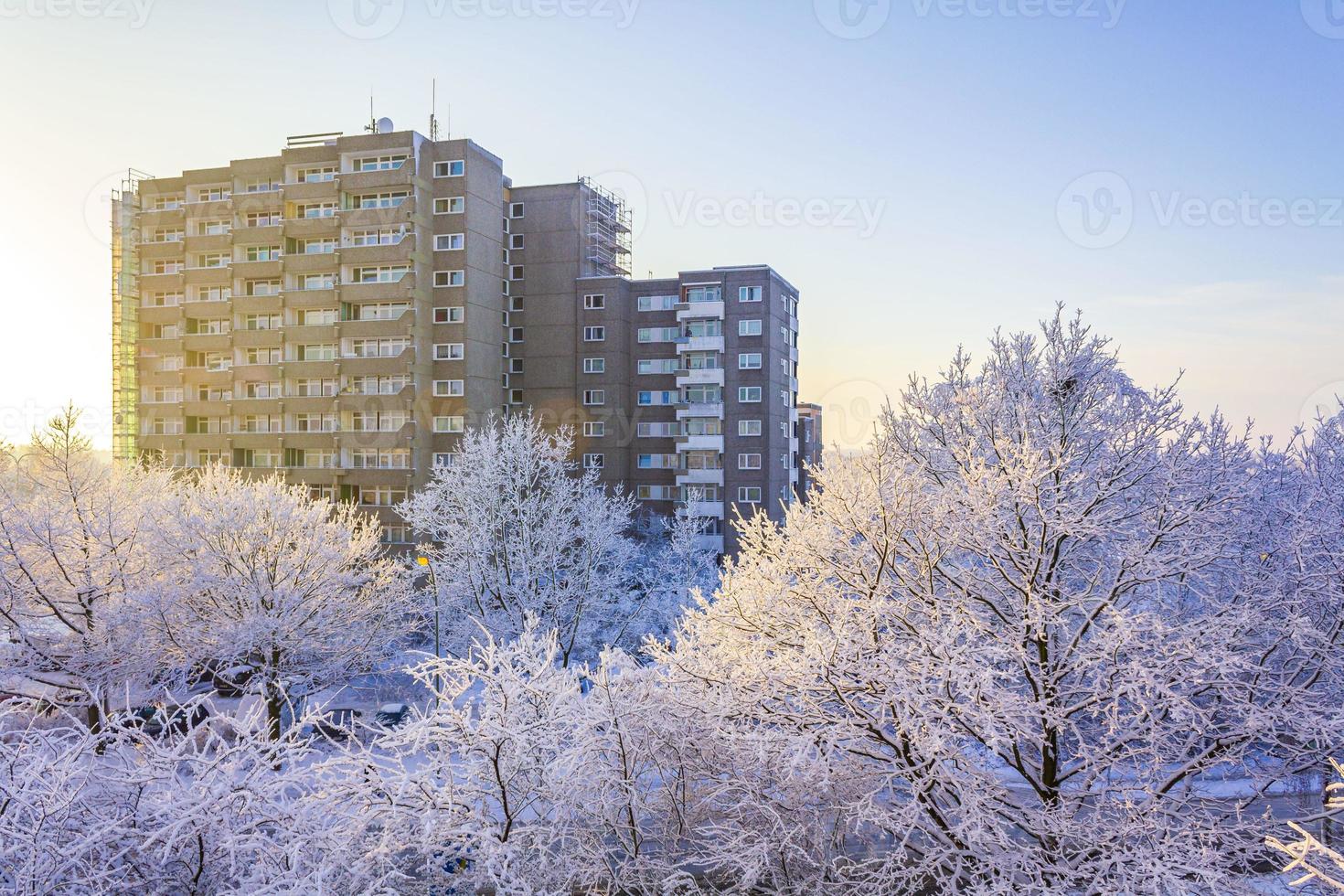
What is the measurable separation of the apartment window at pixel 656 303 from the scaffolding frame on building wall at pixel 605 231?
497cm

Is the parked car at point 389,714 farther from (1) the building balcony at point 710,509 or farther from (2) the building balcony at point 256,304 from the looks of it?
(2) the building balcony at point 256,304

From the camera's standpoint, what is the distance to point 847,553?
42.1 feet

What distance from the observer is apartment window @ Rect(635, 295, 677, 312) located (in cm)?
5088

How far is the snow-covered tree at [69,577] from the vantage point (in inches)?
803

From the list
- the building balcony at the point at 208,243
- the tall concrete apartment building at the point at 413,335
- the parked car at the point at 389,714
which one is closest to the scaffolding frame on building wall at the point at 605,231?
the tall concrete apartment building at the point at 413,335

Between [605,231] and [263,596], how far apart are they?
129 feet

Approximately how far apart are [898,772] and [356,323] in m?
42.8

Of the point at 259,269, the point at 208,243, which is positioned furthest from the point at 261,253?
the point at 208,243

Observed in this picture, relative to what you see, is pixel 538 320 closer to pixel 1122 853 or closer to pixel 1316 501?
pixel 1316 501

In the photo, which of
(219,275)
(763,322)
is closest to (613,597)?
(763,322)

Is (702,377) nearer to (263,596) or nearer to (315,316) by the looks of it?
(315,316)

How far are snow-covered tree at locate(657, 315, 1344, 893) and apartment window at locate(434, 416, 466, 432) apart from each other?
33166mm

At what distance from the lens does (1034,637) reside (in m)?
11.2

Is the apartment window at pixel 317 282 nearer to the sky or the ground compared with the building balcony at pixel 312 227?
nearer to the ground
